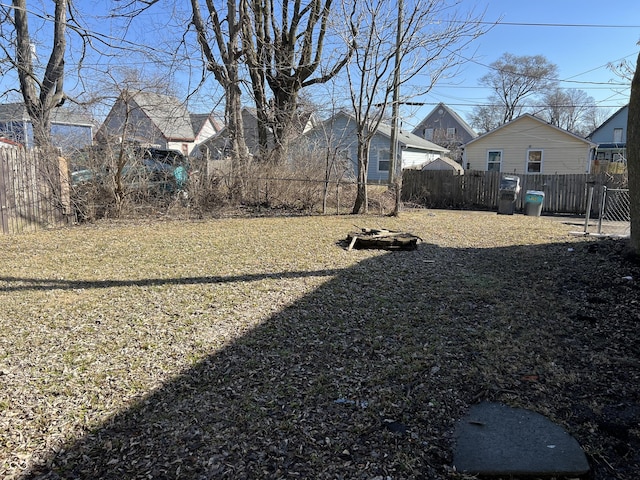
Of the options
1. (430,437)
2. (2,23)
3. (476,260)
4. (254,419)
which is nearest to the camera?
(430,437)

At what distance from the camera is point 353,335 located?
151 inches

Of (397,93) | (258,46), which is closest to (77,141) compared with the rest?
(258,46)

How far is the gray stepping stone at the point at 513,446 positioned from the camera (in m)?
2.16

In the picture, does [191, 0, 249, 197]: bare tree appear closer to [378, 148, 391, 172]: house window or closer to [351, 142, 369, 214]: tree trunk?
[351, 142, 369, 214]: tree trunk

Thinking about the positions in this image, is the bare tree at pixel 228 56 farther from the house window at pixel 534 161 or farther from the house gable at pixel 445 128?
the house gable at pixel 445 128

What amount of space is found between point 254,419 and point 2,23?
46.0 feet

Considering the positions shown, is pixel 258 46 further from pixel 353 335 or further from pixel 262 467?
pixel 262 467

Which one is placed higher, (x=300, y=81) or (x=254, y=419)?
(x=300, y=81)

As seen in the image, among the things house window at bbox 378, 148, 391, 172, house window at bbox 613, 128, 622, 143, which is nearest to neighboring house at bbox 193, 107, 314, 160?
house window at bbox 378, 148, 391, 172

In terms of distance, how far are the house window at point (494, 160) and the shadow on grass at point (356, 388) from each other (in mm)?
20271

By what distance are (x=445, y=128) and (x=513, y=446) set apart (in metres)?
46.0

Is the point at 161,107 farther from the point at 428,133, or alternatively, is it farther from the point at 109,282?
the point at 428,133

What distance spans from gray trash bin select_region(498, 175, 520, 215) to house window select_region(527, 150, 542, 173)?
946 cm

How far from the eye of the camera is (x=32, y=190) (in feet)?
28.9
